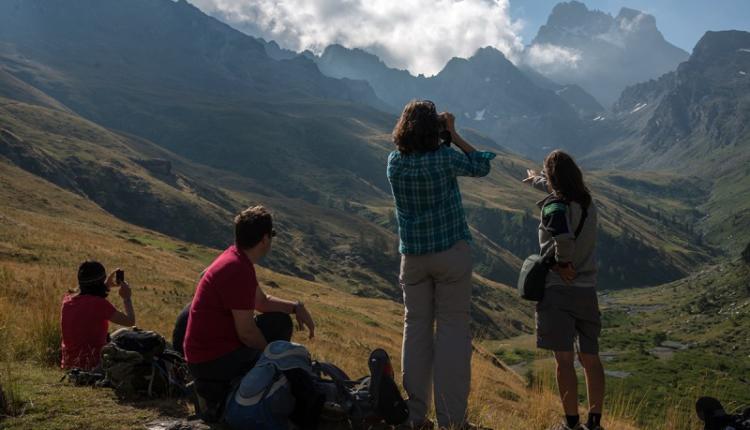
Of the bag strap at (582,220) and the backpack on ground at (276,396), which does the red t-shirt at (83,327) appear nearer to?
the backpack on ground at (276,396)

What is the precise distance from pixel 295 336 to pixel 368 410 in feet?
42.4

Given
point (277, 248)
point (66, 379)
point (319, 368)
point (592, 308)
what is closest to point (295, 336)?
point (66, 379)

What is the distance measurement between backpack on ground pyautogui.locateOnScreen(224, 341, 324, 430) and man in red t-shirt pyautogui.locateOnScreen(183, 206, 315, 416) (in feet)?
1.36

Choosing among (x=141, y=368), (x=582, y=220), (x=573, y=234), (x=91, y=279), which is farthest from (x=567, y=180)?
(x=91, y=279)

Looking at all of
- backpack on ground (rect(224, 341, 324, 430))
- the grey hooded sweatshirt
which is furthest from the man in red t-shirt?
the grey hooded sweatshirt

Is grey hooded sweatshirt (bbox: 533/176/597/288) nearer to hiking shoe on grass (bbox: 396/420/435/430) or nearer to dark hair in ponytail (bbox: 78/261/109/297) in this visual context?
hiking shoe on grass (bbox: 396/420/435/430)

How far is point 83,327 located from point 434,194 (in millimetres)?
5929

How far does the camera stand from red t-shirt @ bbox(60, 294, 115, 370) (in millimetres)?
8898

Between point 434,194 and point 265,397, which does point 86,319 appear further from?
point 434,194

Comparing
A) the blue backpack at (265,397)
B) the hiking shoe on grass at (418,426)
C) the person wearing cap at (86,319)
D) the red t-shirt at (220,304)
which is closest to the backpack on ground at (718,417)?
the hiking shoe on grass at (418,426)

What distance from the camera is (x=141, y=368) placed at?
811 centimetres

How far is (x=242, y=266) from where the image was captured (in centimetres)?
654

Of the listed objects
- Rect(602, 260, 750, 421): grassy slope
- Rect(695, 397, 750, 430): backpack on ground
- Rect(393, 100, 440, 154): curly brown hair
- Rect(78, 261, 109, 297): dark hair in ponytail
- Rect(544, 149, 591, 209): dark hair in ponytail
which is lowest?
Rect(602, 260, 750, 421): grassy slope

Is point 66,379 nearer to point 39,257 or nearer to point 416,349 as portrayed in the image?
point 416,349
